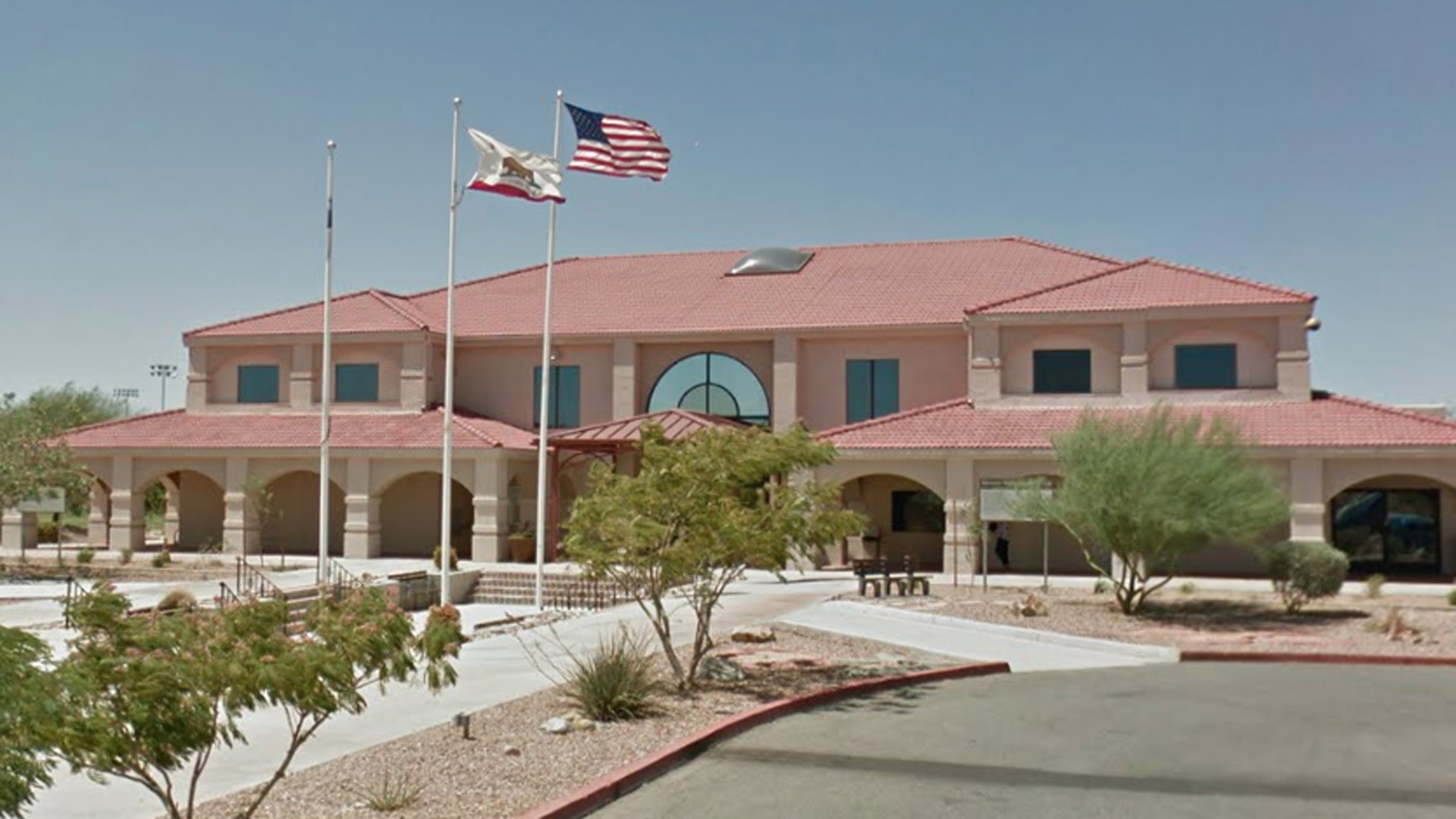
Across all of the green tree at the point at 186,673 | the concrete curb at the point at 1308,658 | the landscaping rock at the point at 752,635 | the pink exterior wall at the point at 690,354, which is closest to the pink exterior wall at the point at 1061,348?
the pink exterior wall at the point at 690,354

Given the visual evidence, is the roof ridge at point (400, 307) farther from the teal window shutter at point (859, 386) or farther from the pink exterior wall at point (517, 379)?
the teal window shutter at point (859, 386)

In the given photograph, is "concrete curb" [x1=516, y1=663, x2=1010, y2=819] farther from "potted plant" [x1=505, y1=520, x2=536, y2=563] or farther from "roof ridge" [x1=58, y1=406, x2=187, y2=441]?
"roof ridge" [x1=58, y1=406, x2=187, y2=441]

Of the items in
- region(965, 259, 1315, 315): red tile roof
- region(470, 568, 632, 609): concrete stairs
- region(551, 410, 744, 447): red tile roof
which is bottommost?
region(470, 568, 632, 609): concrete stairs

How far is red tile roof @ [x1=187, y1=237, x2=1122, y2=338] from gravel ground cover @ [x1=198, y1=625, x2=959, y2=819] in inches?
956

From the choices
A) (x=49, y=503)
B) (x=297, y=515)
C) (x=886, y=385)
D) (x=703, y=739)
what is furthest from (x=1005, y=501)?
(x=49, y=503)

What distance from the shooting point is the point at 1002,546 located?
3419 centimetres

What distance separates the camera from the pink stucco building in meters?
32.9

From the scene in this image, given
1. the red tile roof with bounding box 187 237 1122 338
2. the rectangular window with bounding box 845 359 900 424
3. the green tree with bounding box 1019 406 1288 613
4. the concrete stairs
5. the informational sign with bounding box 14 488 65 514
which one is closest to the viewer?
the green tree with bounding box 1019 406 1288 613

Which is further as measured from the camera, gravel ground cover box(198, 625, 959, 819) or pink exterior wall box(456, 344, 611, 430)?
pink exterior wall box(456, 344, 611, 430)

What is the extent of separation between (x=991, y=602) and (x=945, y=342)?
574 inches

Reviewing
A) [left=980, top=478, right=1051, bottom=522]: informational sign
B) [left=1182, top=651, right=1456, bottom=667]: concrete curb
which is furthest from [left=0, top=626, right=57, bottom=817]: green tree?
[left=980, top=478, right=1051, bottom=522]: informational sign

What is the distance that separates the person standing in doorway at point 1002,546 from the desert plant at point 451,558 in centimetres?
1478

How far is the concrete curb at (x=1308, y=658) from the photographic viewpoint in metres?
18.5

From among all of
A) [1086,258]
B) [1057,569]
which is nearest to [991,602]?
[1057,569]
